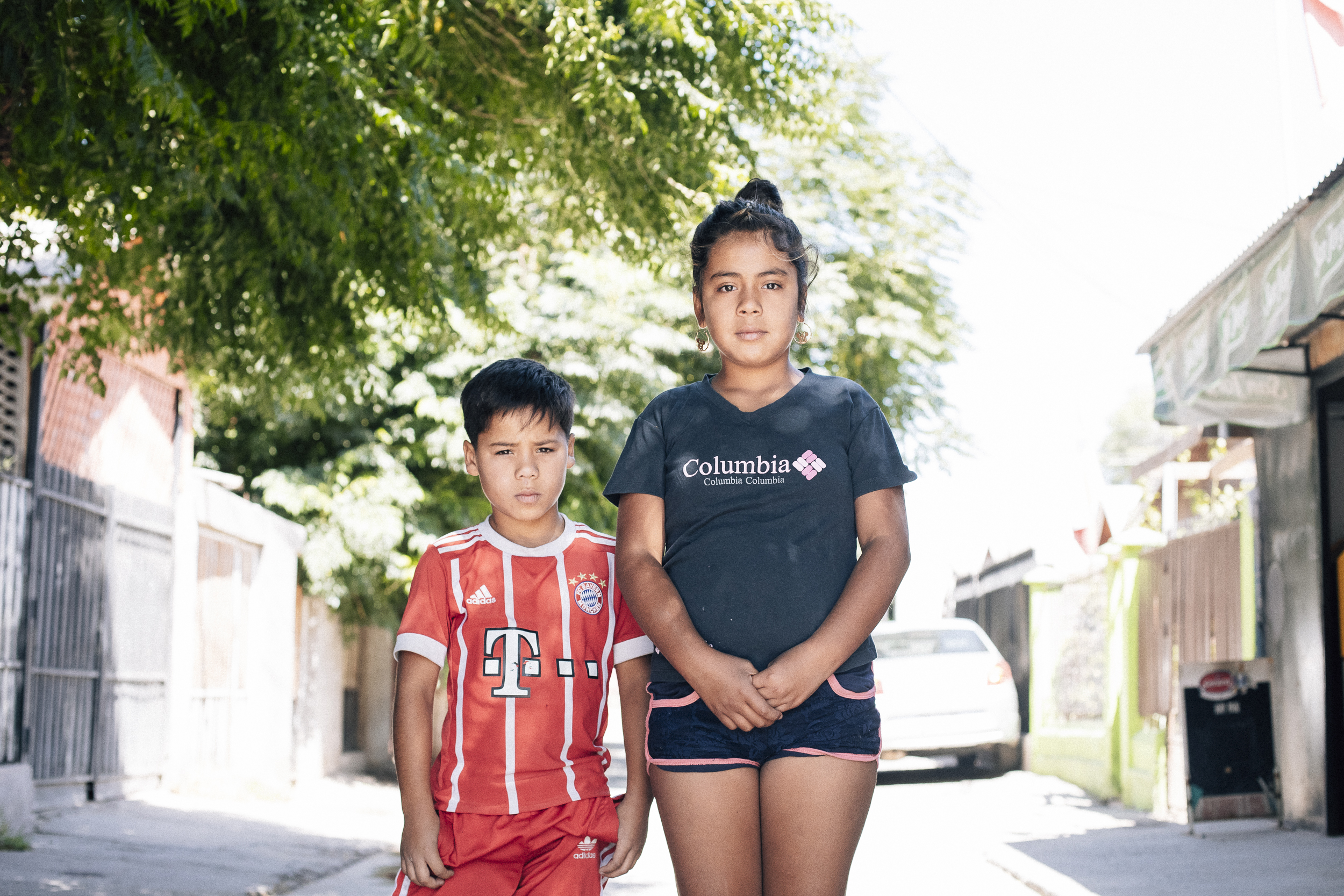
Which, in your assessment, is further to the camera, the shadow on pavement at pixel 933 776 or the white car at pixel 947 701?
the shadow on pavement at pixel 933 776

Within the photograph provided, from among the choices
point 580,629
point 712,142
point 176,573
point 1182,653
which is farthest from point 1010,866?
point 176,573

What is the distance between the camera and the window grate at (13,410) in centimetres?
930

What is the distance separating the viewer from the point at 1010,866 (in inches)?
283

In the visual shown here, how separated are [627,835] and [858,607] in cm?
73

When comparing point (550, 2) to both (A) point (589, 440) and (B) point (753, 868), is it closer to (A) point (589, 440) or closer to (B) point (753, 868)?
(B) point (753, 868)

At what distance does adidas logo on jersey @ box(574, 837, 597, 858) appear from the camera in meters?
2.83

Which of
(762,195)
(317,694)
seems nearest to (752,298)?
(762,195)

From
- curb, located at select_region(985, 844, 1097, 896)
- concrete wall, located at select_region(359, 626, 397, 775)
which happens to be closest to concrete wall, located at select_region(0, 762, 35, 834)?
curb, located at select_region(985, 844, 1097, 896)

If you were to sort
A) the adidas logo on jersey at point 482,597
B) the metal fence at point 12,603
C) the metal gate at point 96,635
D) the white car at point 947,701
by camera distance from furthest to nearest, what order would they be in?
the white car at point 947,701 < the metal gate at point 96,635 < the metal fence at point 12,603 < the adidas logo on jersey at point 482,597

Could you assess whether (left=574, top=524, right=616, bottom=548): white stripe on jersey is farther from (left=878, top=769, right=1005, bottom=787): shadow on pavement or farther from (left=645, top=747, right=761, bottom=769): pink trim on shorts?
(left=878, top=769, right=1005, bottom=787): shadow on pavement

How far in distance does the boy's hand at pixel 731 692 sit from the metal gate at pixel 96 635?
7952mm

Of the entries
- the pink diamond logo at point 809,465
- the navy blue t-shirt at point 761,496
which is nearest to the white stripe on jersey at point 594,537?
the navy blue t-shirt at point 761,496

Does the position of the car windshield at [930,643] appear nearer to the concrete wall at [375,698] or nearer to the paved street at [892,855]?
the paved street at [892,855]

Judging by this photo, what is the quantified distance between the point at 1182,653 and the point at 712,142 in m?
4.85
